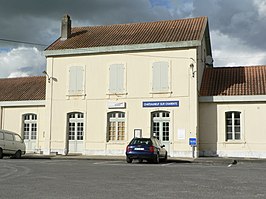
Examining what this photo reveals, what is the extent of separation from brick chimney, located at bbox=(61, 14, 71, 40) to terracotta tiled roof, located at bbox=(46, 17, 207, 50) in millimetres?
377

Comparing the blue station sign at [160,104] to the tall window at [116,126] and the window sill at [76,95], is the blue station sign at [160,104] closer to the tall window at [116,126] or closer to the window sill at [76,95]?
the tall window at [116,126]

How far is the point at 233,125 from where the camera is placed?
2559cm

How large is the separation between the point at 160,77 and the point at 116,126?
169 inches

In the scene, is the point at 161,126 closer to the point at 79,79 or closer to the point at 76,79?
the point at 79,79

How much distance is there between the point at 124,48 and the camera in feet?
88.3

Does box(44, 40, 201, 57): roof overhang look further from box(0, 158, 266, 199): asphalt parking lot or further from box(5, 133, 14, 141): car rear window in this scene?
box(0, 158, 266, 199): asphalt parking lot

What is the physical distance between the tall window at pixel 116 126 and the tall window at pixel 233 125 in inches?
262

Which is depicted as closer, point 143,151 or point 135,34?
point 143,151

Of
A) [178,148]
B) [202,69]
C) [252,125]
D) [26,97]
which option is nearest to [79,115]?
[26,97]

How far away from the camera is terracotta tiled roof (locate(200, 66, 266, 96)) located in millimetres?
25859

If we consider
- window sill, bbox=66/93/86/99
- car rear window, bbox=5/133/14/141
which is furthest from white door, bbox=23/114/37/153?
car rear window, bbox=5/133/14/141

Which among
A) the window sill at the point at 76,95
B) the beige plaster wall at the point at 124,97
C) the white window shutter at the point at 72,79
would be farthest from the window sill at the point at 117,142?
the white window shutter at the point at 72,79

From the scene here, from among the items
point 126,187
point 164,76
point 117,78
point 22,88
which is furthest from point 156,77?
point 126,187

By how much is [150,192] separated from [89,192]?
56.0 inches
